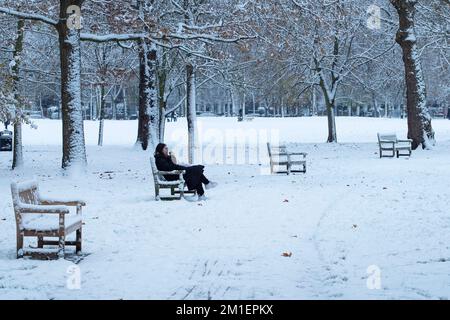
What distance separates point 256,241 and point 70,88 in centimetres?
1006

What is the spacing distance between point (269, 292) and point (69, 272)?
2.35 metres

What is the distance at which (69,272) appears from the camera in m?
7.03

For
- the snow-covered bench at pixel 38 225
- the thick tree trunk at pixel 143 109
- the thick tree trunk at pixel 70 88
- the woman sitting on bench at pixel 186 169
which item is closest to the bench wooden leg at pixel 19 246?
the snow-covered bench at pixel 38 225

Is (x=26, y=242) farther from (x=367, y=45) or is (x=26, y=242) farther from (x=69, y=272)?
(x=367, y=45)

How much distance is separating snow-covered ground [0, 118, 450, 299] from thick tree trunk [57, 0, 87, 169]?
3.14 ft

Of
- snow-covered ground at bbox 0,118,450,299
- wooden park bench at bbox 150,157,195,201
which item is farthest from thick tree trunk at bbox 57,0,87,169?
wooden park bench at bbox 150,157,195,201

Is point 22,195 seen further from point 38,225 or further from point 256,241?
point 256,241

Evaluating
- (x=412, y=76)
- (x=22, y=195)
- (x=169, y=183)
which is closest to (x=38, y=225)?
(x=22, y=195)

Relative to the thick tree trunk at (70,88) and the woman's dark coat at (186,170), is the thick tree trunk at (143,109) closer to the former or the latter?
the thick tree trunk at (70,88)

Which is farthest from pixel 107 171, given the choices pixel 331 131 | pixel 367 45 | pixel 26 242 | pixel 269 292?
pixel 367 45

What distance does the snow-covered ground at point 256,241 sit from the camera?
20.9ft

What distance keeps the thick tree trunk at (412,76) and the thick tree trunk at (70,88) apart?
539 inches

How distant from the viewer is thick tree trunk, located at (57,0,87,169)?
56.2 feet

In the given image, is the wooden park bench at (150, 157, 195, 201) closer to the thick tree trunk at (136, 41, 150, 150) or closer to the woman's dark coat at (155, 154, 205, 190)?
the woman's dark coat at (155, 154, 205, 190)
